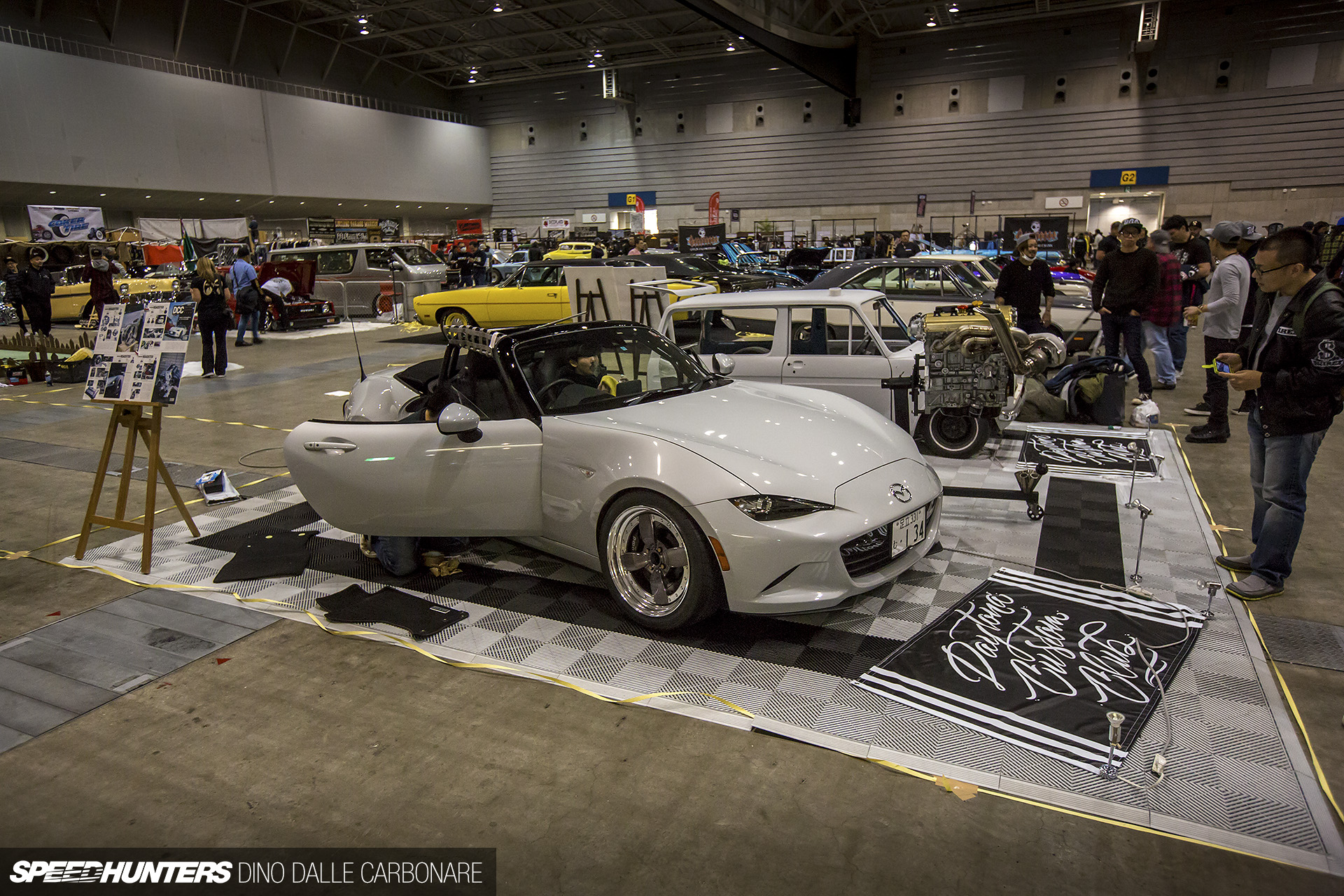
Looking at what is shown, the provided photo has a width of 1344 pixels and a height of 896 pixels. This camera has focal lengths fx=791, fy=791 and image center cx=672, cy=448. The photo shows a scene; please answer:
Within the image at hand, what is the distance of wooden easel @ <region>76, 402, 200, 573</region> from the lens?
4566 millimetres

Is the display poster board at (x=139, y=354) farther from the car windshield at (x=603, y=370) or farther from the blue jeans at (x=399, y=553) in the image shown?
the car windshield at (x=603, y=370)

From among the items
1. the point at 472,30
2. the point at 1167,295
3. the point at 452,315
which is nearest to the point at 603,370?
the point at 1167,295

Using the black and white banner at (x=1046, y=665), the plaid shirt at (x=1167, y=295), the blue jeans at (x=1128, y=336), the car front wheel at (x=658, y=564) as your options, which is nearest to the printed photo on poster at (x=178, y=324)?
the car front wheel at (x=658, y=564)

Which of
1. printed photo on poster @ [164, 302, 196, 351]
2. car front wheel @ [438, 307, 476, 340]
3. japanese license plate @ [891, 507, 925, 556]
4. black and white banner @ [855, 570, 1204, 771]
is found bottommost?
black and white banner @ [855, 570, 1204, 771]

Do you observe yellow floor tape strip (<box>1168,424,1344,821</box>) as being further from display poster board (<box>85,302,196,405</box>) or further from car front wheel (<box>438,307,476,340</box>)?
car front wheel (<box>438,307,476,340</box>)

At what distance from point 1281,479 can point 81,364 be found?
13.8 metres

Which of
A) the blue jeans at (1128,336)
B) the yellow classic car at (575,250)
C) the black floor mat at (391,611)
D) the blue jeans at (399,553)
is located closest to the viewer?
the black floor mat at (391,611)

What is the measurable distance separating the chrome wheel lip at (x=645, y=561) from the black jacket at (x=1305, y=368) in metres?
2.83

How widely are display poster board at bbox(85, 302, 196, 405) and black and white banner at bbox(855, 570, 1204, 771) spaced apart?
14.0 ft

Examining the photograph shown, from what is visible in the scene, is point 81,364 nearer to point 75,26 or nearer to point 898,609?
point 898,609

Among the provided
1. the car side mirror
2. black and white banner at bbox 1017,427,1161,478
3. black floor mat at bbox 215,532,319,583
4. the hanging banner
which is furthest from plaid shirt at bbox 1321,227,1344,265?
the hanging banner

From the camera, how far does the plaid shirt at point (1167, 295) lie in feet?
26.7

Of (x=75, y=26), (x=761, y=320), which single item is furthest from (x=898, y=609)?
(x=75, y=26)

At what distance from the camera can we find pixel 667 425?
3738 mm
